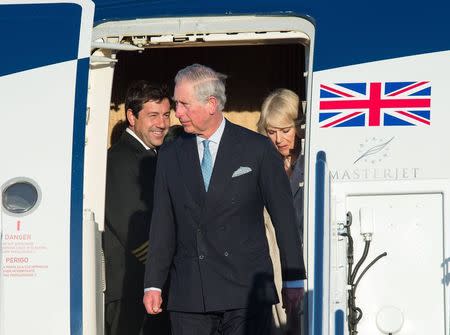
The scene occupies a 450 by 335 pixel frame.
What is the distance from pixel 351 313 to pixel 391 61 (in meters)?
1.27

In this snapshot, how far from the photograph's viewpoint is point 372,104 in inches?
259

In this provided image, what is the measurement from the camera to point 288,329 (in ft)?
23.9

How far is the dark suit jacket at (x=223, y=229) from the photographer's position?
6.50m

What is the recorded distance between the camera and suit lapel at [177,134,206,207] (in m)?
6.58

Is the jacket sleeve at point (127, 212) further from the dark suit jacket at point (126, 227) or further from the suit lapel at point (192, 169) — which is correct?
the suit lapel at point (192, 169)

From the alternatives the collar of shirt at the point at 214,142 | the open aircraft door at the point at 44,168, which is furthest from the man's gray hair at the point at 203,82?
the open aircraft door at the point at 44,168

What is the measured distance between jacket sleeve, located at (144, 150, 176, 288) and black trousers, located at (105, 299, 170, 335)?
1.15m

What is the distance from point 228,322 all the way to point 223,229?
46cm

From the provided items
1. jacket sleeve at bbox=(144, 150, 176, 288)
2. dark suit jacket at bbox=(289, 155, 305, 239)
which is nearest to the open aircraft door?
jacket sleeve at bbox=(144, 150, 176, 288)

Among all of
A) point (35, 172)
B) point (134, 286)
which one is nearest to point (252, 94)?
point (134, 286)

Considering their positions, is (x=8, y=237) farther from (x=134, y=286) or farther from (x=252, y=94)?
Result: (x=252, y=94)

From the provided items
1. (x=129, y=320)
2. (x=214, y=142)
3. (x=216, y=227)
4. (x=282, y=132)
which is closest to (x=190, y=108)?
(x=214, y=142)

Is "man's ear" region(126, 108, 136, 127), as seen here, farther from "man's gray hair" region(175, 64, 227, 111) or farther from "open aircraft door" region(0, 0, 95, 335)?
"man's gray hair" region(175, 64, 227, 111)

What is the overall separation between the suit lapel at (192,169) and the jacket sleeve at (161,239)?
4.1 inches
